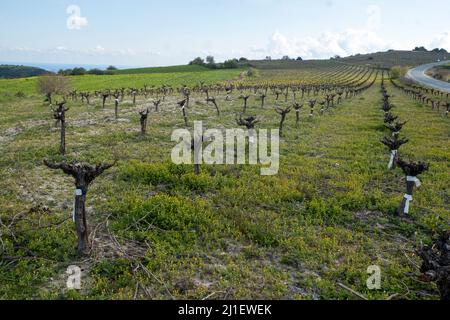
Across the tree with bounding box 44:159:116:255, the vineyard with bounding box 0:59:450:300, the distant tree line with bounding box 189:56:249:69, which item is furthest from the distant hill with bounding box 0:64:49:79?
the tree with bounding box 44:159:116:255

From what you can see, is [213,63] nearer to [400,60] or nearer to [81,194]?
[400,60]

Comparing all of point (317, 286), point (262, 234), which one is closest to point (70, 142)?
point (262, 234)

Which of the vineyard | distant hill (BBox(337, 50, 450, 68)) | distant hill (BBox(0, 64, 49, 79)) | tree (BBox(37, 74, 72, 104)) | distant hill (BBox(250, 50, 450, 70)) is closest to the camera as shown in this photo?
the vineyard

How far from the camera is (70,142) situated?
59.3 feet

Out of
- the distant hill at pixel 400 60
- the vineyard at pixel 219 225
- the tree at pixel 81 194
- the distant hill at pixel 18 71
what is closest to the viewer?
the vineyard at pixel 219 225

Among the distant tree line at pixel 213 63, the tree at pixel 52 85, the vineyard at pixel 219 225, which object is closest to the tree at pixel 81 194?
the vineyard at pixel 219 225

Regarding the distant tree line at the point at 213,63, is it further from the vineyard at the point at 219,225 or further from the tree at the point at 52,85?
the vineyard at the point at 219,225

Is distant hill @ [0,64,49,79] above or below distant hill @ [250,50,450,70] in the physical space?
below

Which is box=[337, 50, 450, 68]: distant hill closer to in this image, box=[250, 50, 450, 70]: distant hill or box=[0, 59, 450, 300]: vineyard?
box=[250, 50, 450, 70]: distant hill

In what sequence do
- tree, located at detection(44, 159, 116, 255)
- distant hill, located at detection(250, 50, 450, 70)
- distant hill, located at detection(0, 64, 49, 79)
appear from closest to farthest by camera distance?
tree, located at detection(44, 159, 116, 255), distant hill, located at detection(0, 64, 49, 79), distant hill, located at detection(250, 50, 450, 70)

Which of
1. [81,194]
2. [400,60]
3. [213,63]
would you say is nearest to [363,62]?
[400,60]

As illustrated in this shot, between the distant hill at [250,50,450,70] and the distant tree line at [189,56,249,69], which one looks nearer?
the distant tree line at [189,56,249,69]

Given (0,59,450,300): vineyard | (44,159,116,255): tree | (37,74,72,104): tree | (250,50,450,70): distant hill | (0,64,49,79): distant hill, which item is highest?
(250,50,450,70): distant hill
